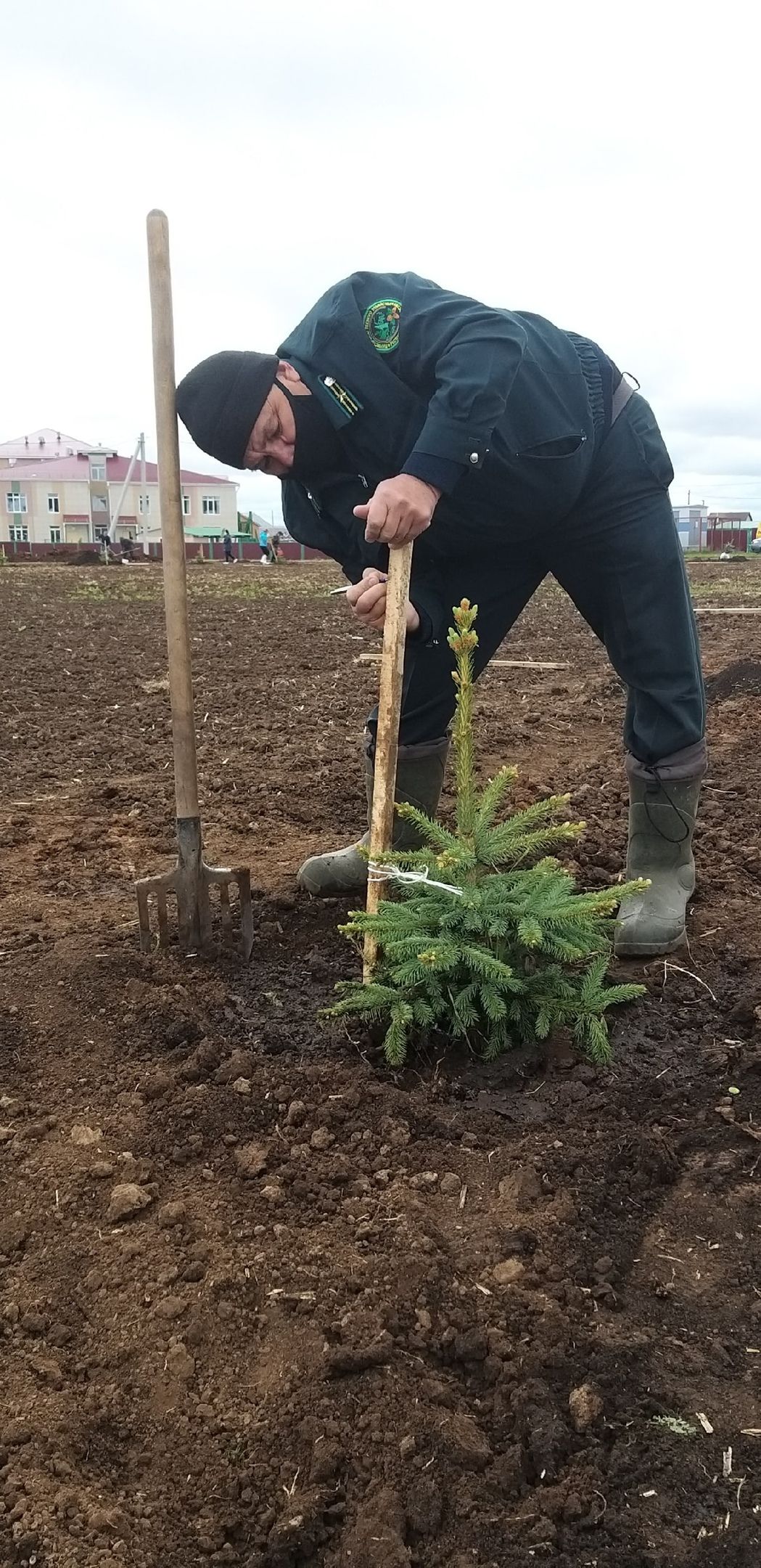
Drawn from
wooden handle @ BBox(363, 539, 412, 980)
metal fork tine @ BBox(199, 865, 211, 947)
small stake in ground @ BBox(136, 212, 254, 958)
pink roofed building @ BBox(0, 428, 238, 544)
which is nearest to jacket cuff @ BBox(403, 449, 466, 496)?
wooden handle @ BBox(363, 539, 412, 980)

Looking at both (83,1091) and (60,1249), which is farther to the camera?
(83,1091)

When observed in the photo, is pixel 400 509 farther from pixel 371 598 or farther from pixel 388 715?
pixel 388 715

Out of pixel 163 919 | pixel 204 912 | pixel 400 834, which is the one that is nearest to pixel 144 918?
pixel 163 919

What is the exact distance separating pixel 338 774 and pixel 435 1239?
131 inches

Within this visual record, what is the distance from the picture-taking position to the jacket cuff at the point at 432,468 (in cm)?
245

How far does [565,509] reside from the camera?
2.88m

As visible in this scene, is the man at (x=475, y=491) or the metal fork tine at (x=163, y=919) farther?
the metal fork tine at (x=163, y=919)

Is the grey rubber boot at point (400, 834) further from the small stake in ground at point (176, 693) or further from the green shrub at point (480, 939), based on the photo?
the green shrub at point (480, 939)

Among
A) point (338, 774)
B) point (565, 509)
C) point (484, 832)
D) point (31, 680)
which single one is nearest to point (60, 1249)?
point (484, 832)

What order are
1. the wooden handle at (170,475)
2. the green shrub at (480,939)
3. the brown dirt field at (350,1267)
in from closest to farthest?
the brown dirt field at (350,1267) → the green shrub at (480,939) → the wooden handle at (170,475)

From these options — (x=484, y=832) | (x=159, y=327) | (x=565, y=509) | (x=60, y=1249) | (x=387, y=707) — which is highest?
(x=159, y=327)

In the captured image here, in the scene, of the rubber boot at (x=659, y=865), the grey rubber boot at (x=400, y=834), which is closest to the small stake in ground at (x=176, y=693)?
the grey rubber boot at (x=400, y=834)

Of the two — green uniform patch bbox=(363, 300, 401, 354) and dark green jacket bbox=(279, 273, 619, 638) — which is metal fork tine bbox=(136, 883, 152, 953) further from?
green uniform patch bbox=(363, 300, 401, 354)

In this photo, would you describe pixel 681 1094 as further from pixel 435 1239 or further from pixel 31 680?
pixel 31 680
